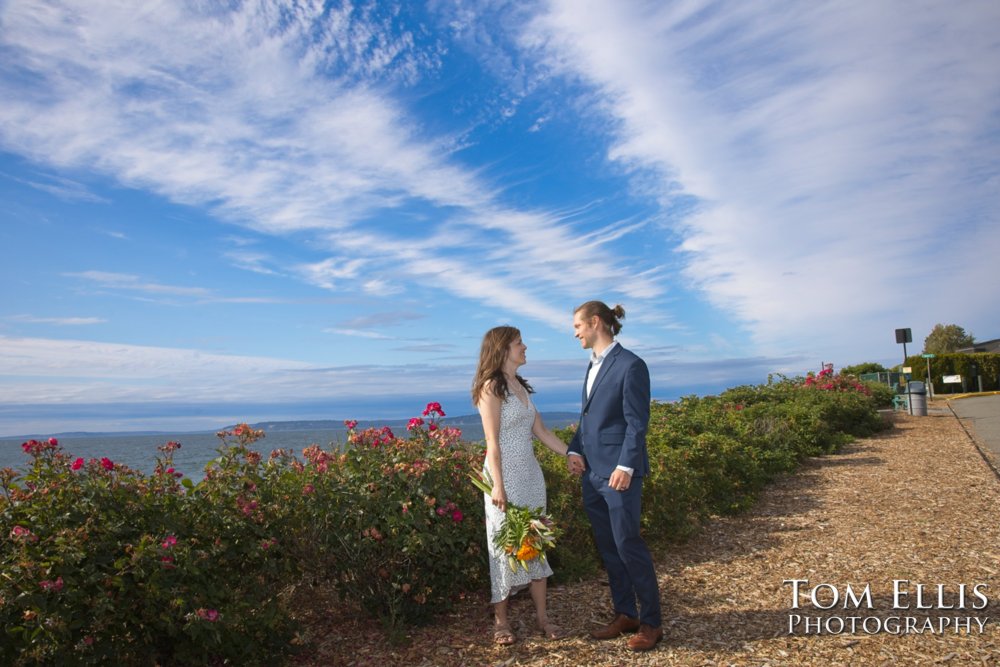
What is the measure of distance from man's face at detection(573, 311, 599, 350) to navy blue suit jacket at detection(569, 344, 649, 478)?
15 cm

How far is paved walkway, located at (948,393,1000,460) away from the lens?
43.6 feet

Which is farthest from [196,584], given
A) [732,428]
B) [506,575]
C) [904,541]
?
[732,428]

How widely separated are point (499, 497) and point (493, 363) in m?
0.78

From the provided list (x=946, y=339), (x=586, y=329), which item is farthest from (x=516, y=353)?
(x=946, y=339)

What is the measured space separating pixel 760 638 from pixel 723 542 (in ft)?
7.41

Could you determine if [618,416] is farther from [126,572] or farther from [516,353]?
[126,572]

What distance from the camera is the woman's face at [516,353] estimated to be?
4.32 metres

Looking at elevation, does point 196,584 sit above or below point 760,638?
Result: above

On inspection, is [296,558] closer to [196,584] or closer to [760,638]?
[196,584]

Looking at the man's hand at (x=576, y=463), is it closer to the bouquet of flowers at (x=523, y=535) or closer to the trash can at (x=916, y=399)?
the bouquet of flowers at (x=523, y=535)

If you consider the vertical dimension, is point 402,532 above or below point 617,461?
below

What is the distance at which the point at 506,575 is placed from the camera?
4.32 meters

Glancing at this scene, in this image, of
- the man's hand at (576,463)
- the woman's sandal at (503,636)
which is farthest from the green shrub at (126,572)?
the man's hand at (576,463)

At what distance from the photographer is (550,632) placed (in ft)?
14.7
